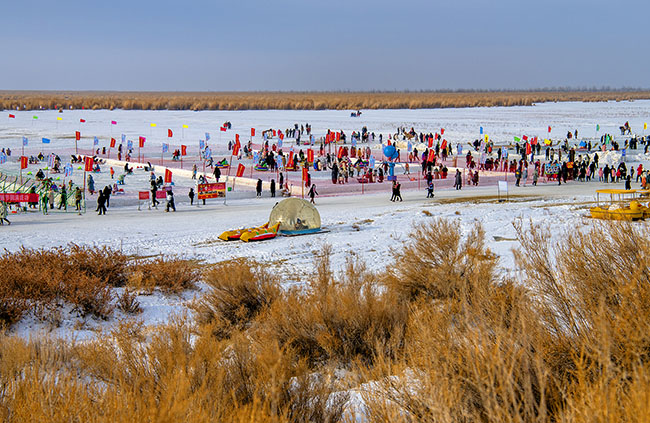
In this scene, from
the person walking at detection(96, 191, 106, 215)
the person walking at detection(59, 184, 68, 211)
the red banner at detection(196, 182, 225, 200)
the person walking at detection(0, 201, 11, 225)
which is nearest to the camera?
the person walking at detection(0, 201, 11, 225)

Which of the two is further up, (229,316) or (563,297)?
(563,297)

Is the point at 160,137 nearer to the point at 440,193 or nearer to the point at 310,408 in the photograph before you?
the point at 440,193

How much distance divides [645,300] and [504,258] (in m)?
7.95

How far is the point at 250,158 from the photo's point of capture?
44594 mm

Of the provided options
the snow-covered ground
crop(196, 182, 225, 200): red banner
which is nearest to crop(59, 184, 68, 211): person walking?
the snow-covered ground

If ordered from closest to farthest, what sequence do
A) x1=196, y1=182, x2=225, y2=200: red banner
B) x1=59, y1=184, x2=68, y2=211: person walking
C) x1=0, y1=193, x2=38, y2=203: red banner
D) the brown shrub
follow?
1. the brown shrub
2. x1=0, y1=193, x2=38, y2=203: red banner
3. x1=59, y1=184, x2=68, y2=211: person walking
4. x1=196, y1=182, x2=225, y2=200: red banner

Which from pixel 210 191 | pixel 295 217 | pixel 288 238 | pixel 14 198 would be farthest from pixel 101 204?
pixel 288 238

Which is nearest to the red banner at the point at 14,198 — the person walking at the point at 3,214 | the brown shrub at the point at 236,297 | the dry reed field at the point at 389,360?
the person walking at the point at 3,214

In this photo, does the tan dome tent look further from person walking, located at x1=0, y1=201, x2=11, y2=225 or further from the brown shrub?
person walking, located at x1=0, y1=201, x2=11, y2=225

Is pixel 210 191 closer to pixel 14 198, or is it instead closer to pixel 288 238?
pixel 14 198

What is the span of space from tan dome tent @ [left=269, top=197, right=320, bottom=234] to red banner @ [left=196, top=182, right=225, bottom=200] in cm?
977

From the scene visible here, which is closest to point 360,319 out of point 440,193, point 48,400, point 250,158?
point 48,400

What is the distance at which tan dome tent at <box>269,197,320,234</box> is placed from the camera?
19.5 meters

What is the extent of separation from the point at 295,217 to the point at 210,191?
34.2 feet
